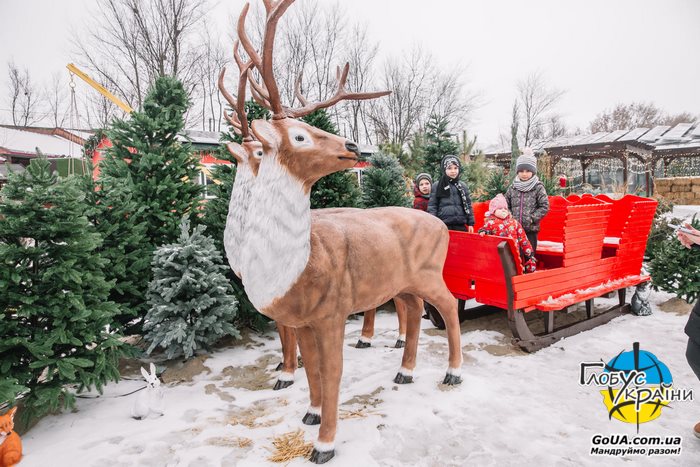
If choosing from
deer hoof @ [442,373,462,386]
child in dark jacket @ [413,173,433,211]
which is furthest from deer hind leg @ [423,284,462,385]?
child in dark jacket @ [413,173,433,211]

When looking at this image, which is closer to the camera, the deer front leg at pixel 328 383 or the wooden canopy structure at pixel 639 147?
the deer front leg at pixel 328 383

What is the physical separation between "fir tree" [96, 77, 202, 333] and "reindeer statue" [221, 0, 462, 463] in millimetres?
1902

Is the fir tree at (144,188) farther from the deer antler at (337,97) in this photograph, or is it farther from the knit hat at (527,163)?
the knit hat at (527,163)

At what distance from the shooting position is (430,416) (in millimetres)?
2998

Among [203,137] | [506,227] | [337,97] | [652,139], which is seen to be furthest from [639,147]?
[337,97]

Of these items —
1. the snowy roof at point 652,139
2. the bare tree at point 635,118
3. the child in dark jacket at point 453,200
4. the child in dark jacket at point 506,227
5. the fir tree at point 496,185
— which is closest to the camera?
the child in dark jacket at point 506,227

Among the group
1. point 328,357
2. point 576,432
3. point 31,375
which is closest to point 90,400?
point 31,375

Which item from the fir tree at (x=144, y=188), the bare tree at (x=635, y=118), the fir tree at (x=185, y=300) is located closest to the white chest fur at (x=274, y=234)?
Result: the fir tree at (x=185, y=300)

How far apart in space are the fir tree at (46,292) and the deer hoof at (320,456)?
178 centimetres

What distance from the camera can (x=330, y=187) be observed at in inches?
217

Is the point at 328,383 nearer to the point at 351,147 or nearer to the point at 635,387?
the point at 351,147

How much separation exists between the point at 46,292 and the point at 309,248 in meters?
2.08

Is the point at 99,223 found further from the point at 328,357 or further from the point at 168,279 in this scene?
the point at 328,357

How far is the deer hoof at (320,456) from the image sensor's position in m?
2.51
